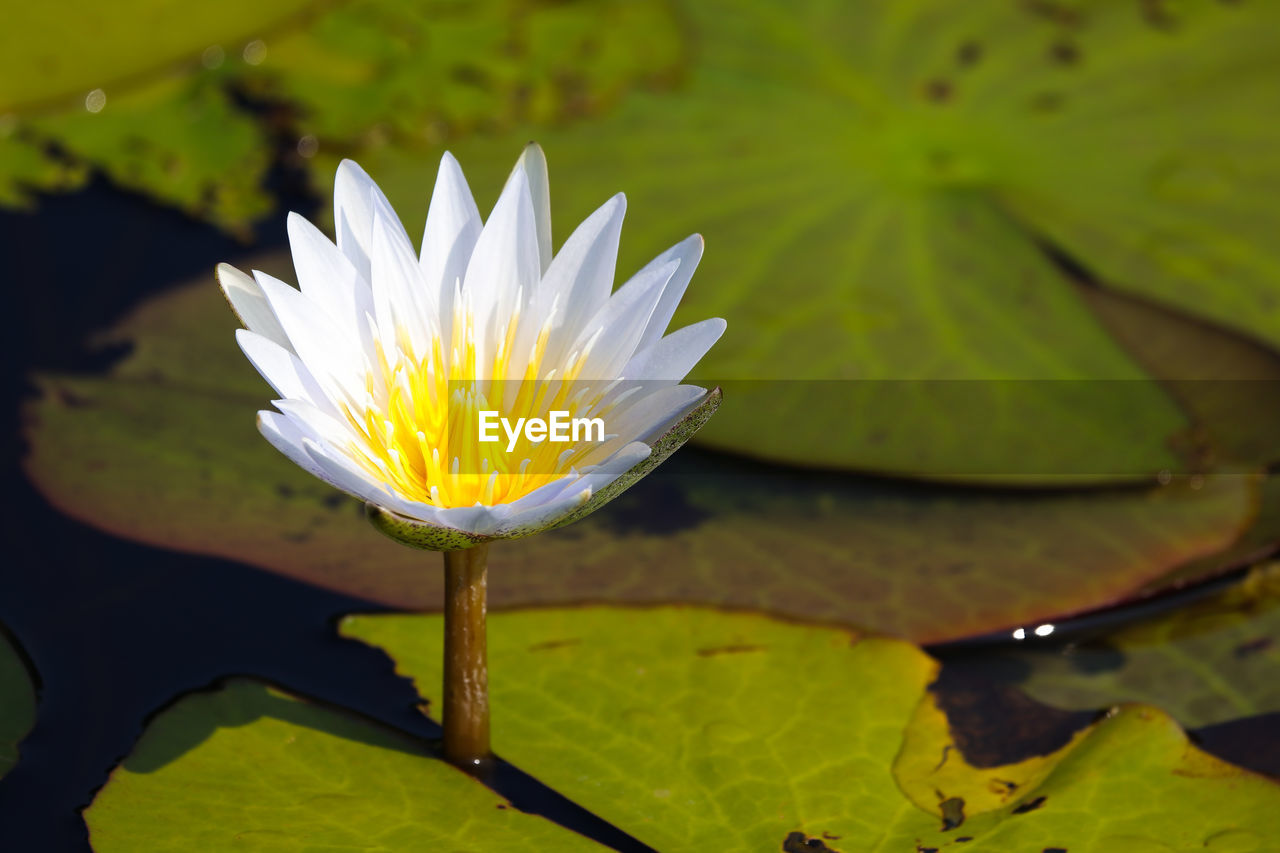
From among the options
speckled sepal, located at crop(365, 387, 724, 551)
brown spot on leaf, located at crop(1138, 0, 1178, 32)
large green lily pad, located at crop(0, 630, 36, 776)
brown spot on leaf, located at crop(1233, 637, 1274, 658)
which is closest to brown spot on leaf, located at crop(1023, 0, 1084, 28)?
brown spot on leaf, located at crop(1138, 0, 1178, 32)

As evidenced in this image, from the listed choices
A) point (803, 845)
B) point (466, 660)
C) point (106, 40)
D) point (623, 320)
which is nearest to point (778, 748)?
point (803, 845)

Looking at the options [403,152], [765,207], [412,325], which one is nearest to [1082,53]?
[765,207]

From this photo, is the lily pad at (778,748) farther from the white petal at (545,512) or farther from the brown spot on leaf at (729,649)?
the white petal at (545,512)

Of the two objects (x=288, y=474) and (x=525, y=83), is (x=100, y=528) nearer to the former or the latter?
(x=288, y=474)

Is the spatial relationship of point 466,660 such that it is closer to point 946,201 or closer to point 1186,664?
point 1186,664

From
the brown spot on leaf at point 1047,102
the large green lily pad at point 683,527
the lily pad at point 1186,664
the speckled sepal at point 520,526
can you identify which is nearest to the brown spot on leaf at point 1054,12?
the brown spot on leaf at point 1047,102

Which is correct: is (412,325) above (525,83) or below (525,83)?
below
